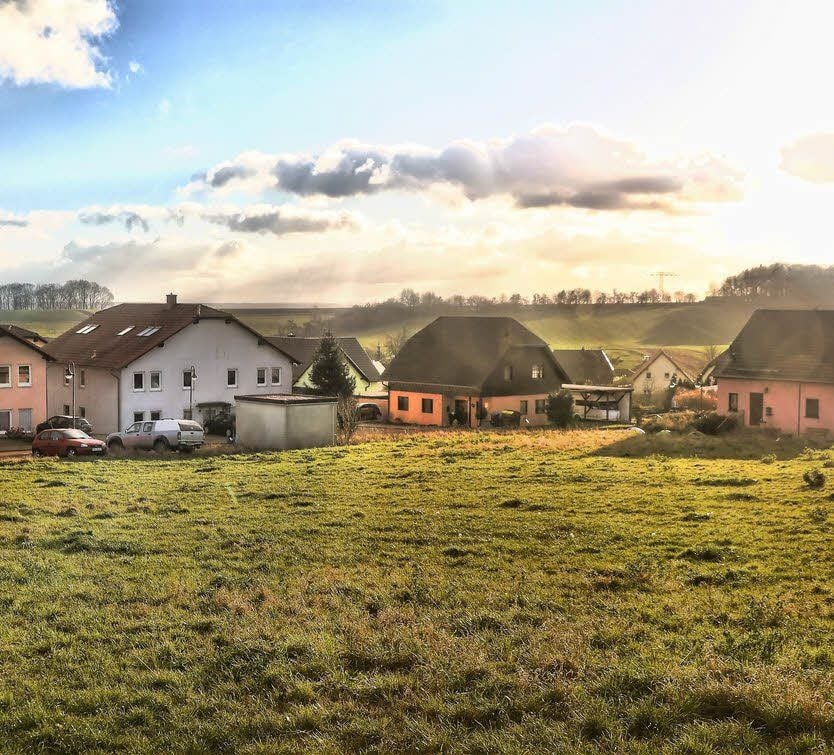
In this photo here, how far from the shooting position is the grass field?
855 centimetres

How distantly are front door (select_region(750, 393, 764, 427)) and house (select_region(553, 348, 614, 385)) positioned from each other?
152 ft

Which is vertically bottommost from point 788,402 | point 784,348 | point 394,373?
point 788,402

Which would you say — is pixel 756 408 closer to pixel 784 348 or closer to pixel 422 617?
pixel 784 348

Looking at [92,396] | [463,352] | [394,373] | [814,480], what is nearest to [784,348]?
[463,352]

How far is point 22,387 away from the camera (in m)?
51.8

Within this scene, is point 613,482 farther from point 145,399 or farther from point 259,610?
point 145,399

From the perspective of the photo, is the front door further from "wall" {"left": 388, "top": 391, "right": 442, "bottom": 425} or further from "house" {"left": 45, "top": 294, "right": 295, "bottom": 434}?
"house" {"left": 45, "top": 294, "right": 295, "bottom": 434}

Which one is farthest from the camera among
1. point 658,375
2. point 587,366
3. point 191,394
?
point 587,366

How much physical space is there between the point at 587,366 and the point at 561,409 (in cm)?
4435

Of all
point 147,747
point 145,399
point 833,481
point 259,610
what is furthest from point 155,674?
point 145,399

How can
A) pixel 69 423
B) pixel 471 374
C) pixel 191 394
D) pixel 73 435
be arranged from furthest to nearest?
pixel 471 374
pixel 191 394
pixel 69 423
pixel 73 435

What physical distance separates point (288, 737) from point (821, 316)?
5120 centimetres

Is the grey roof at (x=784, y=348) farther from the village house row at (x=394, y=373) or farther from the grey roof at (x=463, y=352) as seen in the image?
the grey roof at (x=463, y=352)

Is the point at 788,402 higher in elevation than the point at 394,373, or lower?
lower
